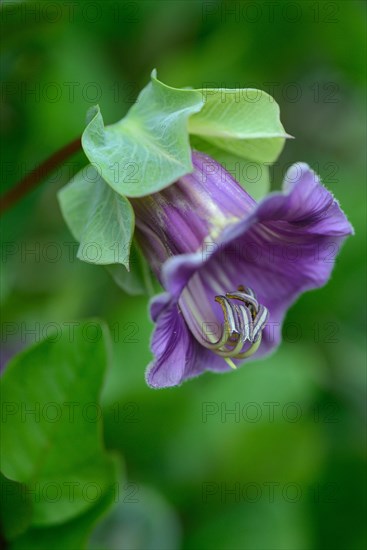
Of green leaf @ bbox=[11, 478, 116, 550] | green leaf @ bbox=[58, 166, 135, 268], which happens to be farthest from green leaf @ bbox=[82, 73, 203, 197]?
green leaf @ bbox=[11, 478, 116, 550]

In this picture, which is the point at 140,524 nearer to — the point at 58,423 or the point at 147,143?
the point at 58,423

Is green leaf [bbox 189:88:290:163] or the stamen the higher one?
green leaf [bbox 189:88:290:163]

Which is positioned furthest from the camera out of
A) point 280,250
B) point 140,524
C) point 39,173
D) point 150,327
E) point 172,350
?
point 150,327

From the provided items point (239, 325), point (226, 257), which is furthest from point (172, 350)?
point (226, 257)

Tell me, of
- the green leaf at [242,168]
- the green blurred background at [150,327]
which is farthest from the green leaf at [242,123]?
the green blurred background at [150,327]

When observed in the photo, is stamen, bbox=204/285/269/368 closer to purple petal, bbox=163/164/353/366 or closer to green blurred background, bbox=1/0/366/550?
purple petal, bbox=163/164/353/366

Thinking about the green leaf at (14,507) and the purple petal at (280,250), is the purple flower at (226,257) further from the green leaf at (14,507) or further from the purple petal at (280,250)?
the green leaf at (14,507)
